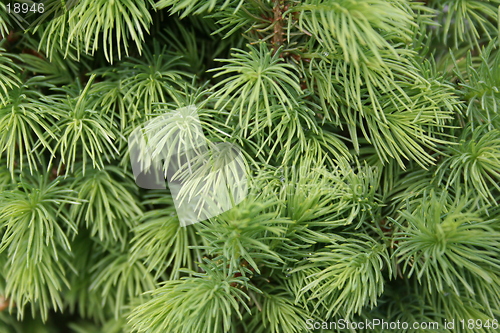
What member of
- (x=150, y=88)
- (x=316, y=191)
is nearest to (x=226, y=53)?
(x=150, y=88)

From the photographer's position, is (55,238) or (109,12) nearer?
(109,12)

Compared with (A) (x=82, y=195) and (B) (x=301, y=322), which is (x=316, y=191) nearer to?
(B) (x=301, y=322)
